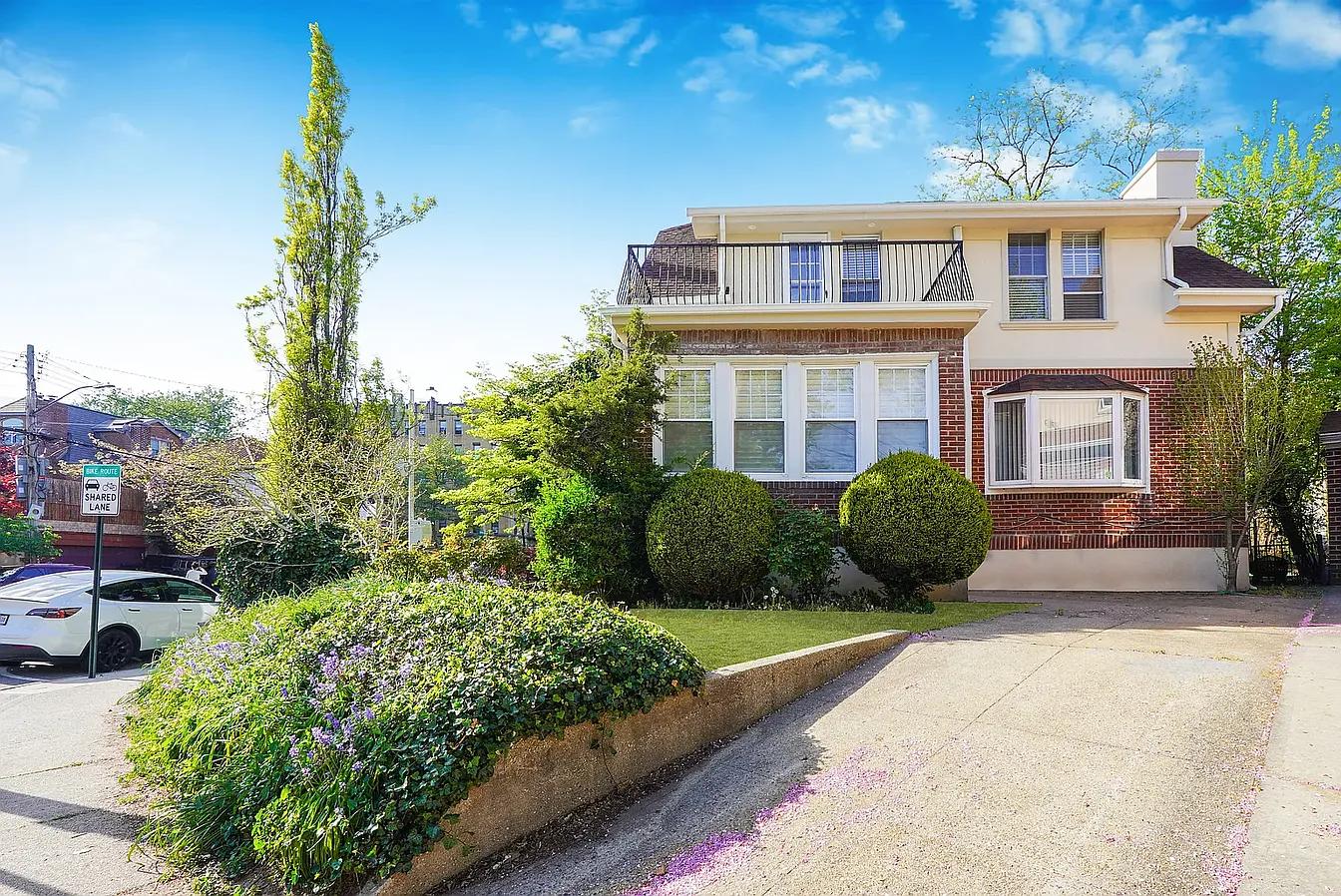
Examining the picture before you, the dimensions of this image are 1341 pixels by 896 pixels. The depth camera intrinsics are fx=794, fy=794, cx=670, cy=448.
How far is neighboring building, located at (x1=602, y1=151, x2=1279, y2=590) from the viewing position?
1227 centimetres

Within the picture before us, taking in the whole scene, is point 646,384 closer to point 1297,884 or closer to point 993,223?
point 993,223

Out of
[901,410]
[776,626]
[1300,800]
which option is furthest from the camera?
[901,410]

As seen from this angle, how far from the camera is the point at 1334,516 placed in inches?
547

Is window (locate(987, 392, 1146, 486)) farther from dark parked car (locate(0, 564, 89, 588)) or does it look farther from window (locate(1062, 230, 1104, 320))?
dark parked car (locate(0, 564, 89, 588))

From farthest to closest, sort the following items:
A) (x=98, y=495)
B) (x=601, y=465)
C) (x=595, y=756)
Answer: (x=601, y=465)
(x=98, y=495)
(x=595, y=756)

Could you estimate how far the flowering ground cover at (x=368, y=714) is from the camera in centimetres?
380

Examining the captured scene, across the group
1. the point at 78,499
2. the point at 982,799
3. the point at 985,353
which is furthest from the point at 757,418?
the point at 78,499

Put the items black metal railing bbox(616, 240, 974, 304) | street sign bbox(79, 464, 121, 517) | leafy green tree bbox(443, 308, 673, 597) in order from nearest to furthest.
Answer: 1. street sign bbox(79, 464, 121, 517)
2. leafy green tree bbox(443, 308, 673, 597)
3. black metal railing bbox(616, 240, 974, 304)

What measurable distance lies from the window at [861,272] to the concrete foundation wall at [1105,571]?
16.4 feet

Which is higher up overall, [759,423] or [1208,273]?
[1208,273]

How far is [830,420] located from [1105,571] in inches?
219

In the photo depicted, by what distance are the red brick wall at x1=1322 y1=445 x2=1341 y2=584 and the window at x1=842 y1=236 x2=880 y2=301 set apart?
8.60 meters

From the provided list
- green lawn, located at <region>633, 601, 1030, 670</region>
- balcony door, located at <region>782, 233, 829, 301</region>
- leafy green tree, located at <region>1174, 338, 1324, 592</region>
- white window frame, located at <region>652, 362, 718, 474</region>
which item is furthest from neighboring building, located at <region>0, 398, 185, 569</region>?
leafy green tree, located at <region>1174, 338, 1324, 592</region>

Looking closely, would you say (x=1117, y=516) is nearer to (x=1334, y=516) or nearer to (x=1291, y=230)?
(x=1334, y=516)
